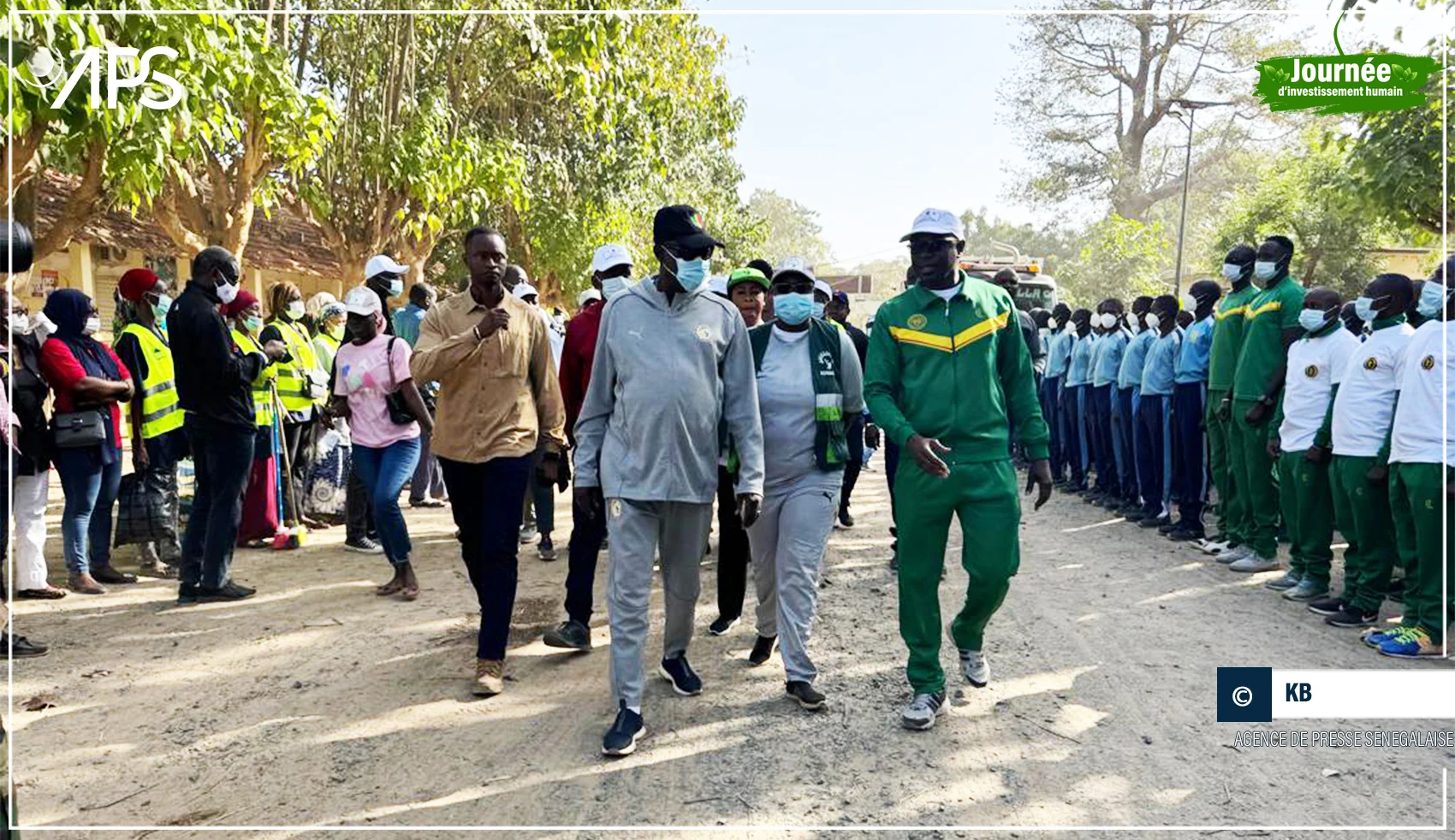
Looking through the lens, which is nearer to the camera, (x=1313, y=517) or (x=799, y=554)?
(x=799, y=554)

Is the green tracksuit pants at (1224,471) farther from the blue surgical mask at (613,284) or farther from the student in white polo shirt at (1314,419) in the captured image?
Result: the blue surgical mask at (613,284)

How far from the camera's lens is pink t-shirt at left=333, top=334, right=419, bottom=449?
20.1 feet

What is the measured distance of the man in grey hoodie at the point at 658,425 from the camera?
157 inches

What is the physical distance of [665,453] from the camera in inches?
157

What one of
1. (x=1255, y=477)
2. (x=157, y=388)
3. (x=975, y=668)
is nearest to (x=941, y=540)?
(x=975, y=668)

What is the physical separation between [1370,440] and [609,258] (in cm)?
428

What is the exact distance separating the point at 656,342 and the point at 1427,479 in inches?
154

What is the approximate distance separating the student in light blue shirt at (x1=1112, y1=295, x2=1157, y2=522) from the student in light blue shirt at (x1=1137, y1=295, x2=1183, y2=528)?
0.31ft

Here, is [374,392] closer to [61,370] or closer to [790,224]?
[61,370]

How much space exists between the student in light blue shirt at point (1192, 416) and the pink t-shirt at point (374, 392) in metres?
5.91

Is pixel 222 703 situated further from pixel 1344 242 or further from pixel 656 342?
pixel 1344 242

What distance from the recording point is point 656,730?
4.20 meters

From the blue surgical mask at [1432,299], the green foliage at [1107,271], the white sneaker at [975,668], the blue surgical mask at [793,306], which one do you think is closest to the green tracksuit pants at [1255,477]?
the blue surgical mask at [1432,299]

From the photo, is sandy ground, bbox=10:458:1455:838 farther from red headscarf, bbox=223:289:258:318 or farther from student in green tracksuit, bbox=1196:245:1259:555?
red headscarf, bbox=223:289:258:318
